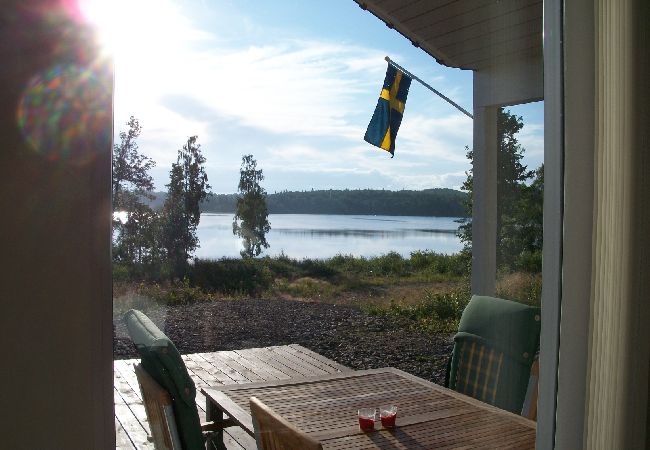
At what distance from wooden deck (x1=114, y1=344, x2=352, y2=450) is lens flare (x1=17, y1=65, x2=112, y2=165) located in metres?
1.92

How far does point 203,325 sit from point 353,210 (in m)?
1.78

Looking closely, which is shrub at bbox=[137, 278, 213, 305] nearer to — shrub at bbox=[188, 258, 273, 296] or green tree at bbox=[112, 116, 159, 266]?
shrub at bbox=[188, 258, 273, 296]

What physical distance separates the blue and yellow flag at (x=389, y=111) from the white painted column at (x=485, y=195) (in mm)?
619

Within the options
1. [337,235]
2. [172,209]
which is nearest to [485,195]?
[337,235]

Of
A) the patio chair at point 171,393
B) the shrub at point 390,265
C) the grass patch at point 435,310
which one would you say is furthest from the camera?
the shrub at point 390,265

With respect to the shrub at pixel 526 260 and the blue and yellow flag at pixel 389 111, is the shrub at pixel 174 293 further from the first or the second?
the shrub at pixel 526 260

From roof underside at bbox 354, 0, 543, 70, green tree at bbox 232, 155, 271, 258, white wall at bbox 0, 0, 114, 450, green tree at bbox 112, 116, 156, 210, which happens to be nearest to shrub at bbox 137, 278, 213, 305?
green tree at bbox 232, 155, 271, 258

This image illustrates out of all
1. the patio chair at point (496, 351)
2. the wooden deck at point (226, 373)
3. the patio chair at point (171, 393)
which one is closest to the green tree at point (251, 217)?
the wooden deck at point (226, 373)

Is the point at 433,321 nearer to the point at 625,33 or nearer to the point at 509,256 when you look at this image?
the point at 509,256

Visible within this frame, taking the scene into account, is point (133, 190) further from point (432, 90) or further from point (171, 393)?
point (171, 393)

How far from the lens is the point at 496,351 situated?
75.0 inches

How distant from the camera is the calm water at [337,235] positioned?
557 cm

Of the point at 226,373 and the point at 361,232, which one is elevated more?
the point at 361,232

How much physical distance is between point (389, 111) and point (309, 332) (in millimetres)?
2428
